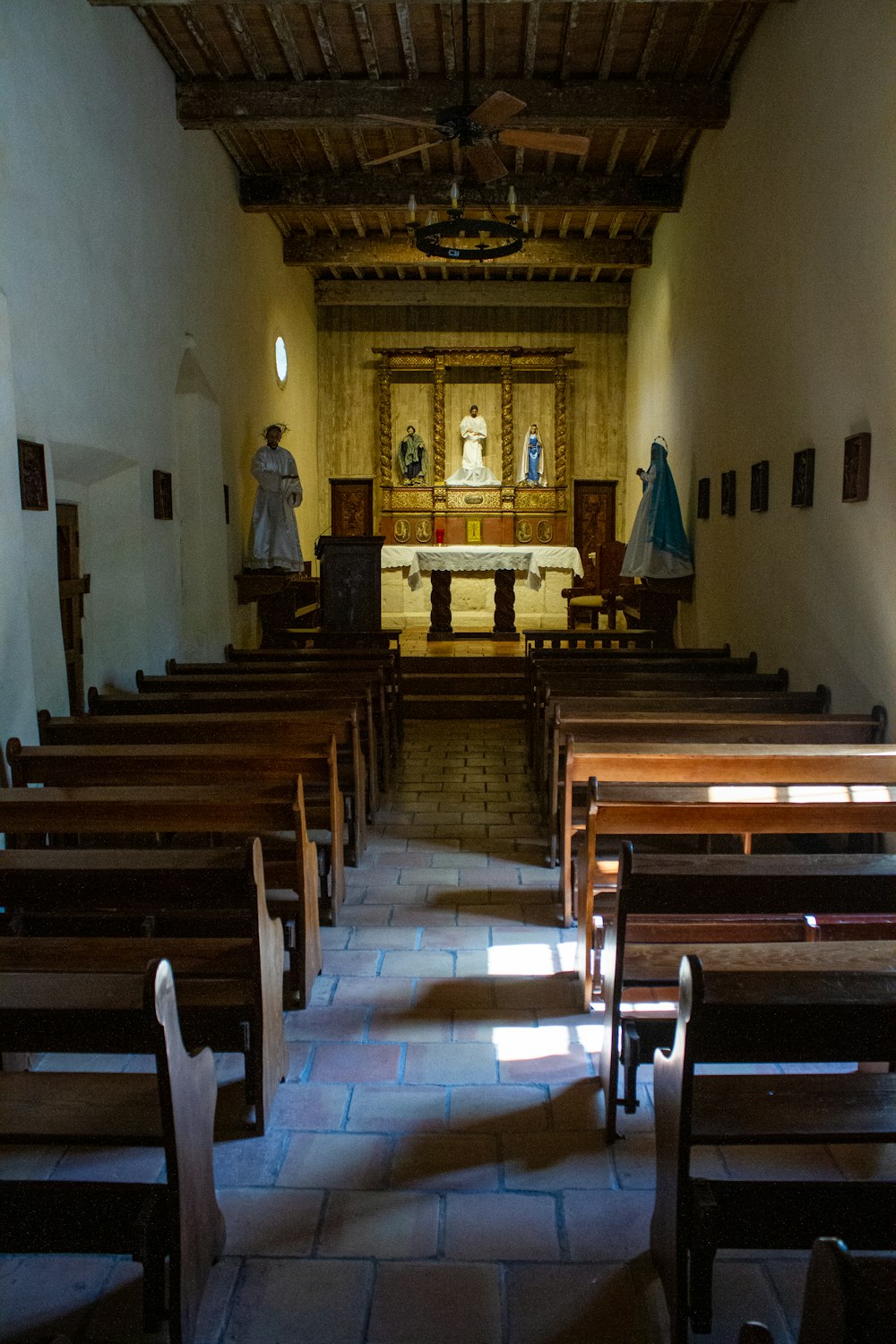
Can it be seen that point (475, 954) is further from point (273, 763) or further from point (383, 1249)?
point (383, 1249)

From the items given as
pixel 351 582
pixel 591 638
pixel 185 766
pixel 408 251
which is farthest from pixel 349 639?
pixel 408 251

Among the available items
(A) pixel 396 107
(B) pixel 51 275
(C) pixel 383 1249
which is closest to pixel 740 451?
(A) pixel 396 107

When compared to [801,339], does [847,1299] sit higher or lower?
lower

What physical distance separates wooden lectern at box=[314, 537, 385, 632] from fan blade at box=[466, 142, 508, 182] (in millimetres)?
3701

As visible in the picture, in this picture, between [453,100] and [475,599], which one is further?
[475,599]

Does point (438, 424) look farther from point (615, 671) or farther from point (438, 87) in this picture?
point (615, 671)

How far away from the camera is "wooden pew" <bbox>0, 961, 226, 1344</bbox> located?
195 centimetres

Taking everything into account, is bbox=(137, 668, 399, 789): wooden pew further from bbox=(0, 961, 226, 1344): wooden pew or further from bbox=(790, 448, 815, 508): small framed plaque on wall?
bbox=(0, 961, 226, 1344): wooden pew

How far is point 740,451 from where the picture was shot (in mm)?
8383

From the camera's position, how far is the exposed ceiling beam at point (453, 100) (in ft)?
28.1

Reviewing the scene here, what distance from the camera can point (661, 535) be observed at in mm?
10203

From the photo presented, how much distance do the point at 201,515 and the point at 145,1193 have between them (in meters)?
8.04

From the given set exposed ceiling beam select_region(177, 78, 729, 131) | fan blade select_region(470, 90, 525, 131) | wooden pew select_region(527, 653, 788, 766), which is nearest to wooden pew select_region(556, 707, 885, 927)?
wooden pew select_region(527, 653, 788, 766)

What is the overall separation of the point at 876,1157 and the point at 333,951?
217 centimetres
